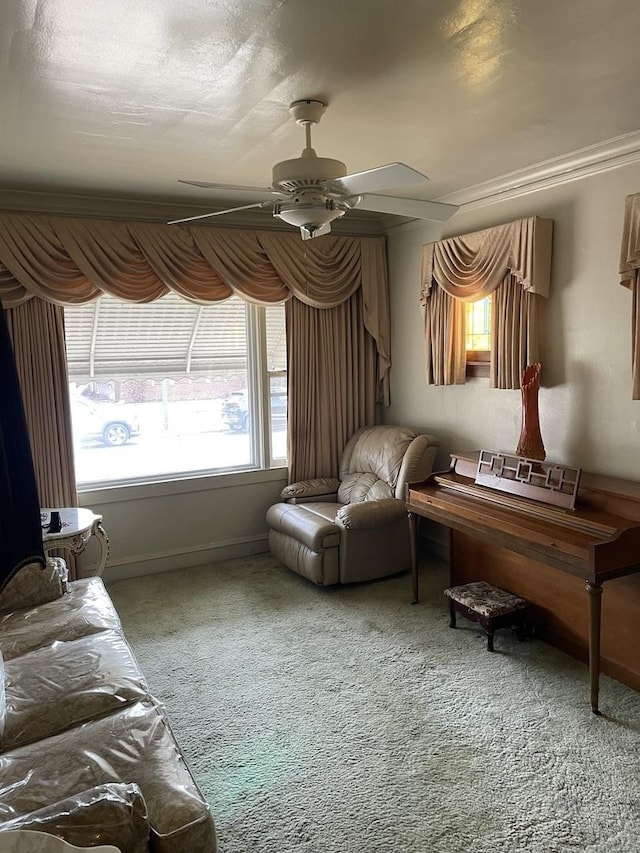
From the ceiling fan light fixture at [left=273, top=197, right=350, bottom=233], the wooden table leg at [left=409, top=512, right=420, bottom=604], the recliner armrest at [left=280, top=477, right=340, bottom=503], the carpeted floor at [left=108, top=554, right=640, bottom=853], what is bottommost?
the carpeted floor at [left=108, top=554, right=640, bottom=853]

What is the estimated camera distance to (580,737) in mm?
2518

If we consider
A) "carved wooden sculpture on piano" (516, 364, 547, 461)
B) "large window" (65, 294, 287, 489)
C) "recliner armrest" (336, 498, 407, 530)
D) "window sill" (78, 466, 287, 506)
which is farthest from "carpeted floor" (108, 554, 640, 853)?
A: "large window" (65, 294, 287, 489)

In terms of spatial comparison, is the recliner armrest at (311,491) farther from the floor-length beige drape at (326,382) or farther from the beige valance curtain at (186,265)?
the beige valance curtain at (186,265)

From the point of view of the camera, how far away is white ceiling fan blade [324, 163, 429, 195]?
6.97 feet

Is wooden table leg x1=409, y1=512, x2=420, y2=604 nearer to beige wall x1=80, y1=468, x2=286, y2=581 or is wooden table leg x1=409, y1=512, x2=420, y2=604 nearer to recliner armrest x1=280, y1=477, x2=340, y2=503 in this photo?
recliner armrest x1=280, y1=477, x2=340, y2=503

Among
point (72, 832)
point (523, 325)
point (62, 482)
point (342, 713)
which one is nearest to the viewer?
point (72, 832)

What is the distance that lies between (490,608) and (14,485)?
2.40 m

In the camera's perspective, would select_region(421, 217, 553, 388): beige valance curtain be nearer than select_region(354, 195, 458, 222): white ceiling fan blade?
No

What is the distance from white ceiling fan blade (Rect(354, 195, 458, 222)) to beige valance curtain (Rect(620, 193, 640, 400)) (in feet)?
3.19

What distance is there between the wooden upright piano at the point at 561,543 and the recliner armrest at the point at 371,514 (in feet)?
1.11

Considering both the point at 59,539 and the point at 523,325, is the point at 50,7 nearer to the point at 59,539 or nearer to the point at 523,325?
the point at 59,539

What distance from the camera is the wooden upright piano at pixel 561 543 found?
103 inches

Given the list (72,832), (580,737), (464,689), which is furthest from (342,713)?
(72,832)

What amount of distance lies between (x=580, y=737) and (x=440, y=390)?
2.50m
